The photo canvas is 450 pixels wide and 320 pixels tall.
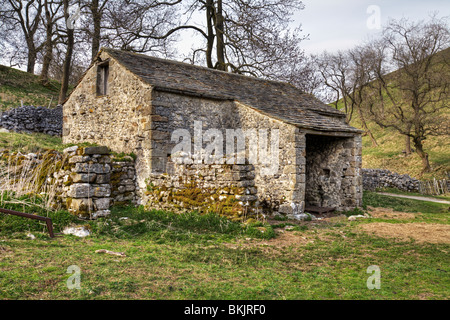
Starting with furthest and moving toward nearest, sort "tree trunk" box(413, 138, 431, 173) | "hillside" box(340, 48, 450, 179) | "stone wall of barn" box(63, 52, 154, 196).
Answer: "hillside" box(340, 48, 450, 179) < "tree trunk" box(413, 138, 431, 173) < "stone wall of barn" box(63, 52, 154, 196)

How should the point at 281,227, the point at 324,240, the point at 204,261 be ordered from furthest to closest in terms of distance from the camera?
the point at 281,227
the point at 324,240
the point at 204,261

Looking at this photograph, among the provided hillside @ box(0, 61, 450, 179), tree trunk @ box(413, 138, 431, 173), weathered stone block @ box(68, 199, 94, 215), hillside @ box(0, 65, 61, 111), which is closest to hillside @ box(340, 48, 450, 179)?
hillside @ box(0, 61, 450, 179)

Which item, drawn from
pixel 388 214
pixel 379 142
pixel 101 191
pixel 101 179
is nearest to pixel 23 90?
pixel 101 179

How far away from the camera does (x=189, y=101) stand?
10.9 metres

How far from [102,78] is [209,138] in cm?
473

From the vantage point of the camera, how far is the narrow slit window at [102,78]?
40.1ft

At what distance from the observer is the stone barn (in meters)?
8.59

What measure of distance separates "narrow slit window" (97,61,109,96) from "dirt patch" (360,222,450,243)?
390 inches

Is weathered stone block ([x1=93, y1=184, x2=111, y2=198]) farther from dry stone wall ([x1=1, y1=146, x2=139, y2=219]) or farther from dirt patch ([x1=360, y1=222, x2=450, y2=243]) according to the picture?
dirt patch ([x1=360, y1=222, x2=450, y2=243])
